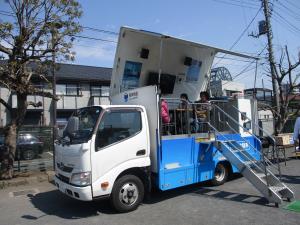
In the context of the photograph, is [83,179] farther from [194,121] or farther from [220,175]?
[220,175]

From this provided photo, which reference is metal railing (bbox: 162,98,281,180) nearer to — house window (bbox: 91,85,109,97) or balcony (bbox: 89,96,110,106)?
balcony (bbox: 89,96,110,106)

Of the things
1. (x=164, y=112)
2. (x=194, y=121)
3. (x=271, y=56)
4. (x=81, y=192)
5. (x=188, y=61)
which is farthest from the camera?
(x=271, y=56)

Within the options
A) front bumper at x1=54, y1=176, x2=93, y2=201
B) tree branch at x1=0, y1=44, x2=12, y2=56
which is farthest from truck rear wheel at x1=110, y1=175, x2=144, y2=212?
tree branch at x1=0, y1=44, x2=12, y2=56

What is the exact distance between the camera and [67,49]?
35.8 feet

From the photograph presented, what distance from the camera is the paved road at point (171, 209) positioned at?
620cm

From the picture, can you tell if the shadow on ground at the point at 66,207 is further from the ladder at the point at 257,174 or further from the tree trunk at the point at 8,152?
the ladder at the point at 257,174

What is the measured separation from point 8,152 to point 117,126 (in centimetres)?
547

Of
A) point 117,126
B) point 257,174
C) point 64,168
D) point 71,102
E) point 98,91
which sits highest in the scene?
point 98,91

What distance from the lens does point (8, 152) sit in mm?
10578

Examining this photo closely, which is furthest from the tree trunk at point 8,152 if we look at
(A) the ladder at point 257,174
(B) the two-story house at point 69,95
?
(B) the two-story house at point 69,95

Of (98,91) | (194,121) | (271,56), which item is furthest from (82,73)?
(194,121)

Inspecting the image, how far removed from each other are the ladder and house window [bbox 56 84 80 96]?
964 inches

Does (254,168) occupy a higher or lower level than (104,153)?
lower

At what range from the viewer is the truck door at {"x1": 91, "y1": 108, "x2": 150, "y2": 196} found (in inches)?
252
